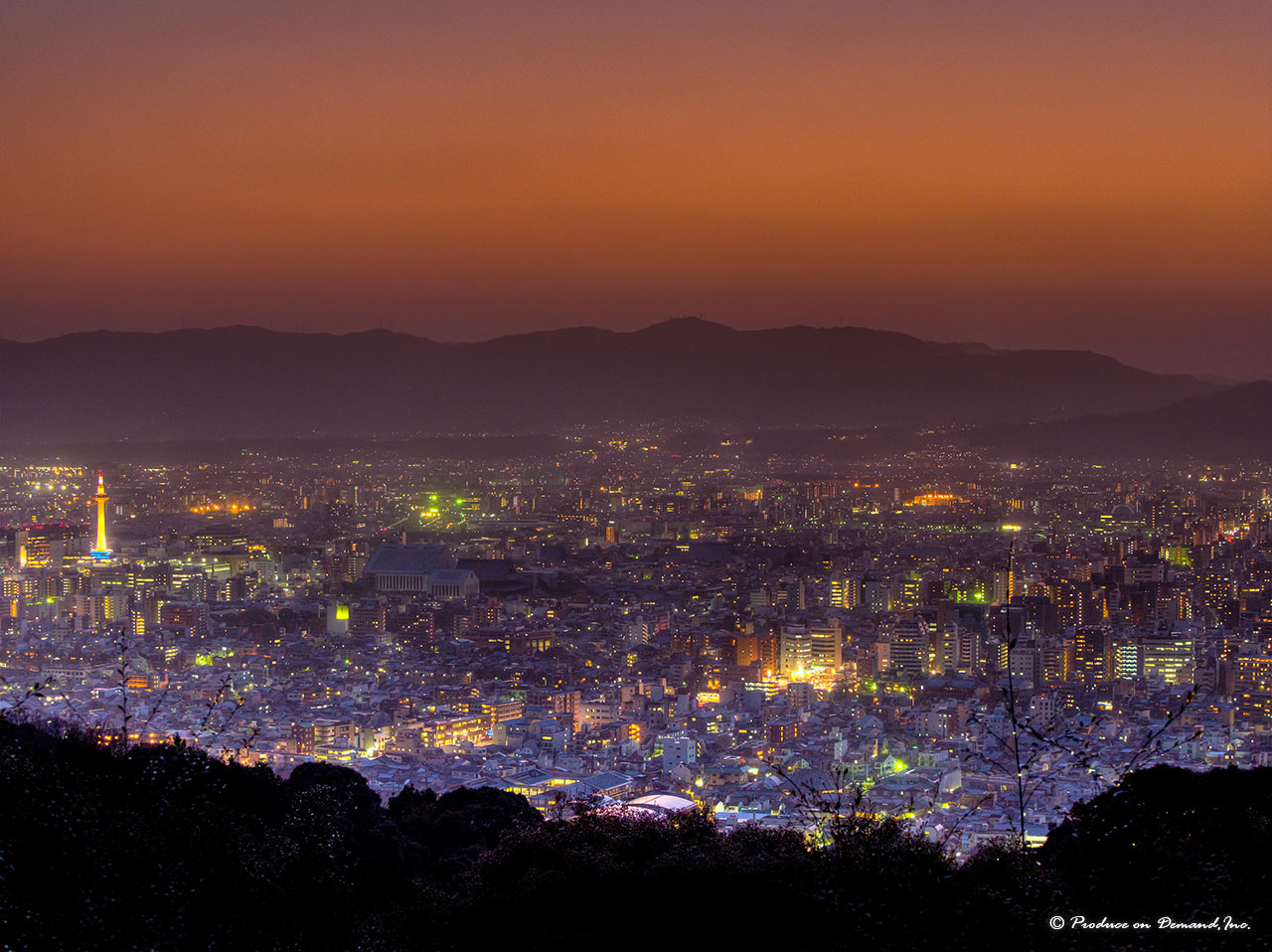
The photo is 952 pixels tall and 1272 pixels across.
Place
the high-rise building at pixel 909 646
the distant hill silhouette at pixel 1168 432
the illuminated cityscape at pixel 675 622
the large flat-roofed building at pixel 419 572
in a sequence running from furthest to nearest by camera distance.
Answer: the distant hill silhouette at pixel 1168 432 → the large flat-roofed building at pixel 419 572 → the high-rise building at pixel 909 646 → the illuminated cityscape at pixel 675 622

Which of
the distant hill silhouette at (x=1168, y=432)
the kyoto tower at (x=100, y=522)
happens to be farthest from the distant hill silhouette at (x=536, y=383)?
the kyoto tower at (x=100, y=522)

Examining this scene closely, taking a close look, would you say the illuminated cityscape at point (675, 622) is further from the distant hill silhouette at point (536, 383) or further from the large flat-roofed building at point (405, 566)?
the distant hill silhouette at point (536, 383)

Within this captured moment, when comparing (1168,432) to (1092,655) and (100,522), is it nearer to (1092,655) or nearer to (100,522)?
(1092,655)

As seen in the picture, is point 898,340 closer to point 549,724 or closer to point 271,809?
point 549,724

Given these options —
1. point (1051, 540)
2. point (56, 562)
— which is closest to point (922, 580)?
point (1051, 540)

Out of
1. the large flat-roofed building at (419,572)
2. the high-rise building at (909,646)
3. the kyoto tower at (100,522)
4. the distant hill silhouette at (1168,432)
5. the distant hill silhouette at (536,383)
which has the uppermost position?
the distant hill silhouette at (536,383)

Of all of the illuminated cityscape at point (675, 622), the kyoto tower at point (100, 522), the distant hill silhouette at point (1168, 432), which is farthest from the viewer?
the distant hill silhouette at point (1168, 432)

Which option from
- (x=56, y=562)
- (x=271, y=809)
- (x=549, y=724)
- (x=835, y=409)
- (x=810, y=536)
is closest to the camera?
(x=271, y=809)
